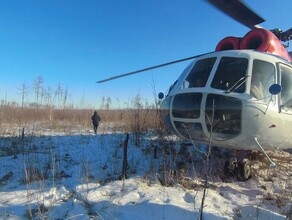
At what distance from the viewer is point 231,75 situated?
5914 mm

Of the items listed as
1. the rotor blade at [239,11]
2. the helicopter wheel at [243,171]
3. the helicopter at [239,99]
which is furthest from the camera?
the helicopter wheel at [243,171]

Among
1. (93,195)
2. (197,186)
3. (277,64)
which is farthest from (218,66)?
(93,195)

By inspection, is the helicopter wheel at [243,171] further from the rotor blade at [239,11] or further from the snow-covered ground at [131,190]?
the rotor blade at [239,11]

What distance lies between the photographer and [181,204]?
4.77 metres

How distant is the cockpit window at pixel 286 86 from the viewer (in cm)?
595

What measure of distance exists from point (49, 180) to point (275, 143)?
3914mm

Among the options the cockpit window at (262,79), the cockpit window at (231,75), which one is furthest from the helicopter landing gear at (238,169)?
the cockpit window at (231,75)

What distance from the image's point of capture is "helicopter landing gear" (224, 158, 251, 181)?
6375 millimetres

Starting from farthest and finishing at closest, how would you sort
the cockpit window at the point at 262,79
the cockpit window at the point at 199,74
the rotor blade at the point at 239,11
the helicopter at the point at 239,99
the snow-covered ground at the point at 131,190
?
the cockpit window at the point at 199,74, the cockpit window at the point at 262,79, the helicopter at the point at 239,99, the rotor blade at the point at 239,11, the snow-covered ground at the point at 131,190

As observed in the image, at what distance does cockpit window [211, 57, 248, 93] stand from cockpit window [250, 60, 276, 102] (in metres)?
0.16

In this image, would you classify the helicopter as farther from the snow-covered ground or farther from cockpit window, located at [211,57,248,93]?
the snow-covered ground

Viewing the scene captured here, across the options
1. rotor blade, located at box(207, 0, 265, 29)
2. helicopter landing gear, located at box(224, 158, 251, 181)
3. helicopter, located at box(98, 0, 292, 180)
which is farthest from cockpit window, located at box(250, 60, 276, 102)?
helicopter landing gear, located at box(224, 158, 251, 181)

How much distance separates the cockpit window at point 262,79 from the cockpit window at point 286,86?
253 mm

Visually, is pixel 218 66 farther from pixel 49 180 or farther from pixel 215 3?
pixel 49 180
